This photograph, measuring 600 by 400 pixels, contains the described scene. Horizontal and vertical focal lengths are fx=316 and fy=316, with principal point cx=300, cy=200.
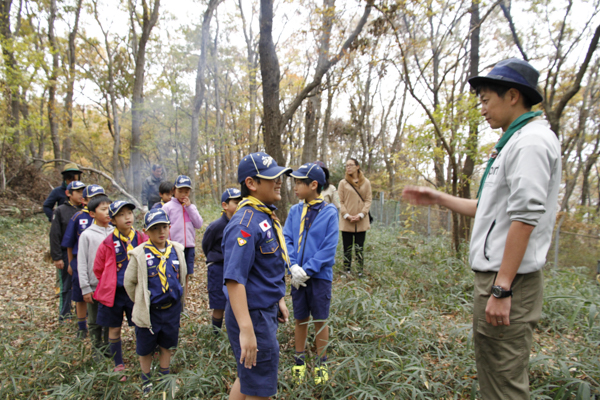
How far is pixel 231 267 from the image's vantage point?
5.91 ft

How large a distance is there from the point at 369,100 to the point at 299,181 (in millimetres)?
19422

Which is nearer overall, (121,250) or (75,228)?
(121,250)

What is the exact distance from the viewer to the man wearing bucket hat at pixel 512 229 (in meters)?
1.54

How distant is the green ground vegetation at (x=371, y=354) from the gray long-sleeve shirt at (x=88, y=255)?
0.63 meters

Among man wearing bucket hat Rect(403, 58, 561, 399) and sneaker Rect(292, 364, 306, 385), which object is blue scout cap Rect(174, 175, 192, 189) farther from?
man wearing bucket hat Rect(403, 58, 561, 399)

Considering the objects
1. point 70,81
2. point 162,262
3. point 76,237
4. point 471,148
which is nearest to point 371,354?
point 162,262

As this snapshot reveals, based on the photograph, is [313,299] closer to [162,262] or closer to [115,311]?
[162,262]

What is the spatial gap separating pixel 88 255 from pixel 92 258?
0.17ft

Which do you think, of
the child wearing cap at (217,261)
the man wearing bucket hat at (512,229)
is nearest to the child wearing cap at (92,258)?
the child wearing cap at (217,261)

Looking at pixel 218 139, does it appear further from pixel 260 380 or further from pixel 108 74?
pixel 260 380

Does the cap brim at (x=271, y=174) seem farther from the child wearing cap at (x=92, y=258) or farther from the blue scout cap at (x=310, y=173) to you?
the child wearing cap at (x=92, y=258)

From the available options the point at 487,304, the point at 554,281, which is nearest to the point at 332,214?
the point at 487,304

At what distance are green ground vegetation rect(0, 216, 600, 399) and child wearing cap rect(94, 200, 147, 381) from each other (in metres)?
0.32

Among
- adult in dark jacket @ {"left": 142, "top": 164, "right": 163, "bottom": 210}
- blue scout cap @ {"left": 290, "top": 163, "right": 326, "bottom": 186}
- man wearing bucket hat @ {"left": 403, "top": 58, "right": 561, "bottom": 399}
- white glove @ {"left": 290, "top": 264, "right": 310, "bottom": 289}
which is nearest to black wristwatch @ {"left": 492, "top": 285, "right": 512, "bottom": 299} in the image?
man wearing bucket hat @ {"left": 403, "top": 58, "right": 561, "bottom": 399}
